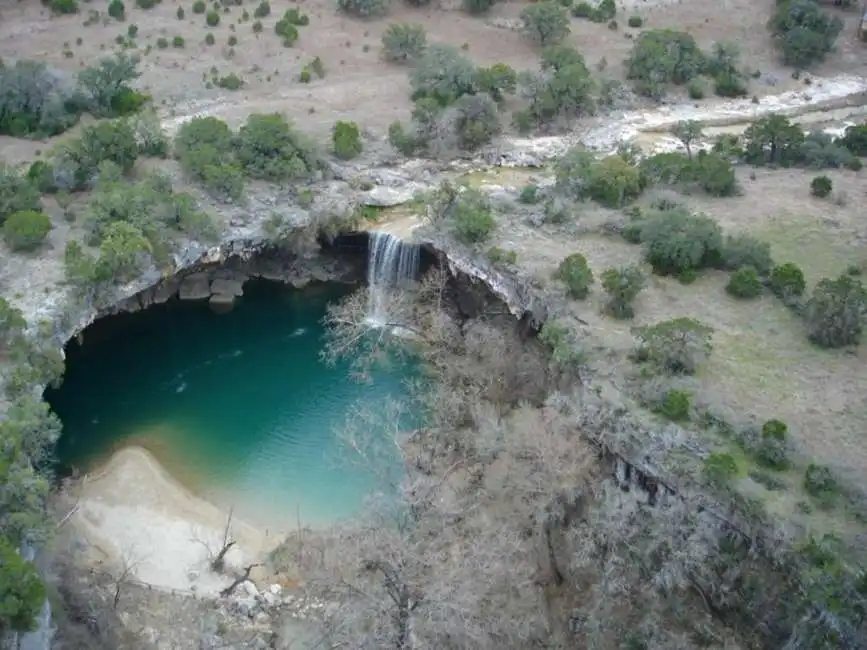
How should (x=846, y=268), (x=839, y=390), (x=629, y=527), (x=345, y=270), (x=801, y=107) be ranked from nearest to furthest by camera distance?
(x=629, y=527) < (x=839, y=390) < (x=846, y=268) < (x=345, y=270) < (x=801, y=107)

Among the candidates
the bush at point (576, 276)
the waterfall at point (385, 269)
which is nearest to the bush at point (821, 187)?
the bush at point (576, 276)

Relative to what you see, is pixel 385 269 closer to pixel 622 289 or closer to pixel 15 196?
pixel 622 289

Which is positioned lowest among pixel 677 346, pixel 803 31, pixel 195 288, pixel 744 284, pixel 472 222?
Result: pixel 195 288

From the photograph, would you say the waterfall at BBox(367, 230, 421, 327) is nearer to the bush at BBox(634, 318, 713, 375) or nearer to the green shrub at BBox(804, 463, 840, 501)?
the bush at BBox(634, 318, 713, 375)

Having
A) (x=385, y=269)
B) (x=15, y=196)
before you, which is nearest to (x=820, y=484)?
(x=385, y=269)

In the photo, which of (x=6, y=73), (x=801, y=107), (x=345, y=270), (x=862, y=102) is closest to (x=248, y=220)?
(x=345, y=270)

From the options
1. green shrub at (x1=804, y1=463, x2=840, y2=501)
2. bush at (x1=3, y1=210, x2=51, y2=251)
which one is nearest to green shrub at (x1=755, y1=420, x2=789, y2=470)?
green shrub at (x1=804, y1=463, x2=840, y2=501)

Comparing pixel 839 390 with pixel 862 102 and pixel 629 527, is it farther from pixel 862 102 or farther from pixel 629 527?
pixel 862 102
